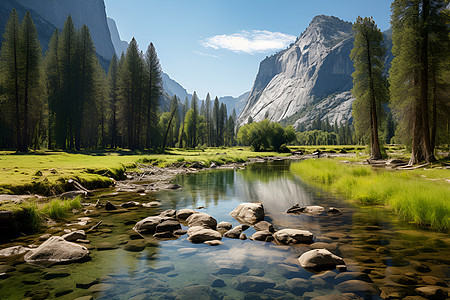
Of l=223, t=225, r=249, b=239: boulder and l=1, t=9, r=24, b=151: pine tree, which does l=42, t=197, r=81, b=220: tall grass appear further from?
l=1, t=9, r=24, b=151: pine tree

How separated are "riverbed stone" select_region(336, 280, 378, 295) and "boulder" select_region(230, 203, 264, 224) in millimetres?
5246

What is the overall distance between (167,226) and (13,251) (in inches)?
174

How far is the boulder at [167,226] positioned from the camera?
8840mm

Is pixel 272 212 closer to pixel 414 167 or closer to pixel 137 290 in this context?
pixel 137 290

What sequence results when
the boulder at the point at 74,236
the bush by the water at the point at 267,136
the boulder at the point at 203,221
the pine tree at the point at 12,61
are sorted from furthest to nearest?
the bush by the water at the point at 267,136 < the pine tree at the point at 12,61 < the boulder at the point at 203,221 < the boulder at the point at 74,236

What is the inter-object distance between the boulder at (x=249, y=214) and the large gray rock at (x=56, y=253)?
620 centimetres

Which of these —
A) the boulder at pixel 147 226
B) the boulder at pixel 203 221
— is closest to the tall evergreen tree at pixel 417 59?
the boulder at pixel 203 221

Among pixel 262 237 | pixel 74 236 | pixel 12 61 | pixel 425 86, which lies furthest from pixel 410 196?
pixel 12 61

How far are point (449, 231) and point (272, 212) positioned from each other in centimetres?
659

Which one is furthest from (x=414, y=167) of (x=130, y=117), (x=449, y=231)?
(x=130, y=117)

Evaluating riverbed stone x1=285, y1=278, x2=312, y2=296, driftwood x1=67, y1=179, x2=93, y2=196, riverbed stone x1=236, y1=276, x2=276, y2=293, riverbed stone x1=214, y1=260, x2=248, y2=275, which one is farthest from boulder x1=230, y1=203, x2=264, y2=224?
driftwood x1=67, y1=179, x2=93, y2=196

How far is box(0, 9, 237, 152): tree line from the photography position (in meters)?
36.9

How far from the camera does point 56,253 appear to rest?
6.47 metres

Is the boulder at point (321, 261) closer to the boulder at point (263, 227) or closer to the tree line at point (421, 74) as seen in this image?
the boulder at point (263, 227)
